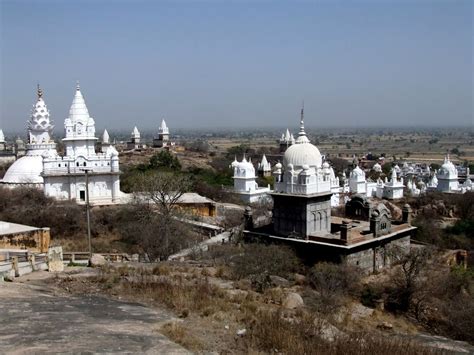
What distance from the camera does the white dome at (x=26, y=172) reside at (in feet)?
123

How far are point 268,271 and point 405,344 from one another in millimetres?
9692

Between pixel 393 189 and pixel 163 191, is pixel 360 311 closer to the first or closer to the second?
pixel 163 191

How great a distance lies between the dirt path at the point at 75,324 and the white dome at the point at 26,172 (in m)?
24.8

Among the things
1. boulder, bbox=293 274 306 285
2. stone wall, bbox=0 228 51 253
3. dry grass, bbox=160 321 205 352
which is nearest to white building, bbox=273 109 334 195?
boulder, bbox=293 274 306 285

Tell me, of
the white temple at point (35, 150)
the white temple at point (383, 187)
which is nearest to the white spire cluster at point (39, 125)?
the white temple at point (35, 150)

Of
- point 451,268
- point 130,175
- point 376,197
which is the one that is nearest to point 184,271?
point 451,268

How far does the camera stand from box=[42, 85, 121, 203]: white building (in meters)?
34.8

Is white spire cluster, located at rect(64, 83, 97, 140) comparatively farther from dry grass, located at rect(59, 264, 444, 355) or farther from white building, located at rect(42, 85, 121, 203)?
dry grass, located at rect(59, 264, 444, 355)

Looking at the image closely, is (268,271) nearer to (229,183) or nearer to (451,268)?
(451,268)

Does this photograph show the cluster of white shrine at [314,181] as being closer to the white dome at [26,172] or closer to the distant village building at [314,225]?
the distant village building at [314,225]

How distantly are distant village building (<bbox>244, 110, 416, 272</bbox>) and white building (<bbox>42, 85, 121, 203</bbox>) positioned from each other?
13.6 metres

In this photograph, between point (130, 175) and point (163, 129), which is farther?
point (163, 129)

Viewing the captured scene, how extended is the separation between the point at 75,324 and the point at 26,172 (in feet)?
96.5

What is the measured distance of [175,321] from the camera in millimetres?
11719
